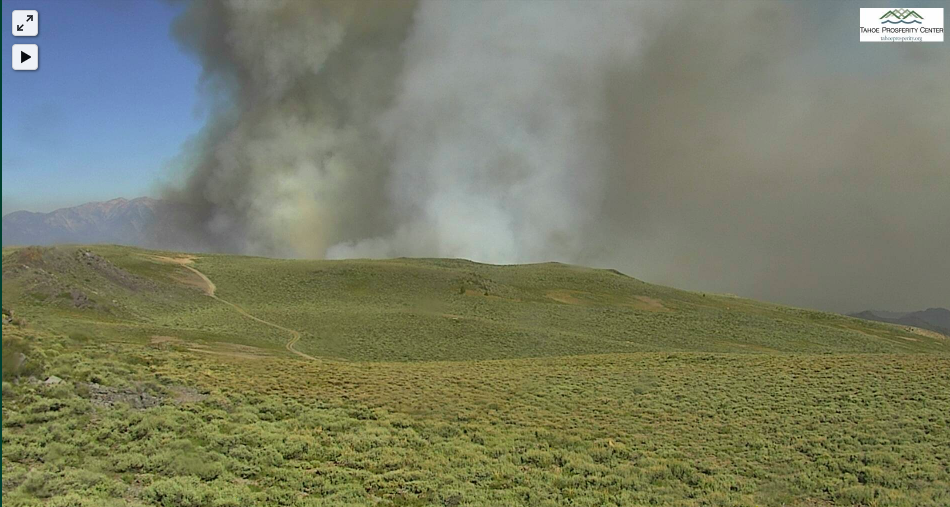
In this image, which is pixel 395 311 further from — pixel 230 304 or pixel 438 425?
pixel 438 425

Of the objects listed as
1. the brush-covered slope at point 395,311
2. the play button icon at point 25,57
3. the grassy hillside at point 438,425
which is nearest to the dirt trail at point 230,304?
the brush-covered slope at point 395,311

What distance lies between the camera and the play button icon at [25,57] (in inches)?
481

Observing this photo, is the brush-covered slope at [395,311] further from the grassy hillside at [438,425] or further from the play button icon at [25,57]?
the play button icon at [25,57]

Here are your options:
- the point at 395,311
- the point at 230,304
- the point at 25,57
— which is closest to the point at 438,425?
the point at 25,57

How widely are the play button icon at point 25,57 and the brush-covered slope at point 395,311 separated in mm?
24799

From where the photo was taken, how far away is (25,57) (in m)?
12.4

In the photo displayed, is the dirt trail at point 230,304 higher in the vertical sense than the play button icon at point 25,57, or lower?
lower

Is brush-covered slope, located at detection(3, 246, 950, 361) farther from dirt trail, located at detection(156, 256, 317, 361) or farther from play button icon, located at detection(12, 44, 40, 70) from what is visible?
play button icon, located at detection(12, 44, 40, 70)

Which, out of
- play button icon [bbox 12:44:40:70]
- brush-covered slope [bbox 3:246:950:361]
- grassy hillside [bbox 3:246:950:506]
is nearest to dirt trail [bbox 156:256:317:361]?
brush-covered slope [bbox 3:246:950:361]

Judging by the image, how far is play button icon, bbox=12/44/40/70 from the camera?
481 inches

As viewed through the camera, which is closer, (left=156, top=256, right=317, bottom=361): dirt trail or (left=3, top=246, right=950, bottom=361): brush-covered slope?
(left=156, top=256, right=317, bottom=361): dirt trail

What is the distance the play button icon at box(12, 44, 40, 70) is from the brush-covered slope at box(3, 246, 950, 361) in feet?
81.4

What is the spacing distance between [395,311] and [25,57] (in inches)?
1919

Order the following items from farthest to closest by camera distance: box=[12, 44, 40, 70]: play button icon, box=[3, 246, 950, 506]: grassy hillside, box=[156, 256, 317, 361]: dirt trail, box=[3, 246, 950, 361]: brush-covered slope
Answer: box=[3, 246, 950, 361]: brush-covered slope, box=[156, 256, 317, 361]: dirt trail, box=[3, 246, 950, 506]: grassy hillside, box=[12, 44, 40, 70]: play button icon
